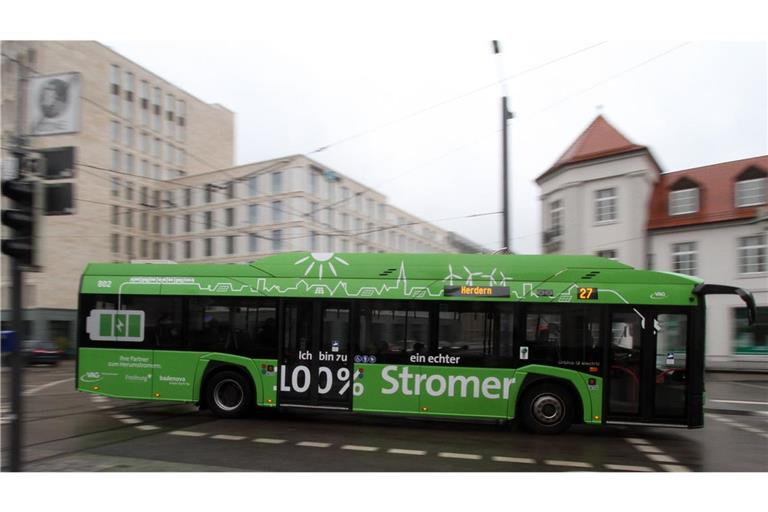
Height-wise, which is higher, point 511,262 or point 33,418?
point 511,262

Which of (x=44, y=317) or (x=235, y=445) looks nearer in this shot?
(x=235, y=445)

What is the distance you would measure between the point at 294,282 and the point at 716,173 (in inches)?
1163

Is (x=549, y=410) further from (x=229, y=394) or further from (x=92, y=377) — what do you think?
(x=92, y=377)

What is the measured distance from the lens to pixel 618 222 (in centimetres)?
2986

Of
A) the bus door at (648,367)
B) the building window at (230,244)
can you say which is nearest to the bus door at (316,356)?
the bus door at (648,367)

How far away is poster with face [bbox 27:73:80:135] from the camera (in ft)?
21.7

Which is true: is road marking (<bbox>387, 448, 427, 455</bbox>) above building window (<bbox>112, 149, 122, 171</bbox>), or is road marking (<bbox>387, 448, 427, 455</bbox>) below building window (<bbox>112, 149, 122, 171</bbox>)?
below

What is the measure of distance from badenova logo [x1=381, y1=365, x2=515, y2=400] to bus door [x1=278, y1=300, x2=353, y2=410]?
856 millimetres

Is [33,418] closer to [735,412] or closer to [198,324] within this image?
[198,324]

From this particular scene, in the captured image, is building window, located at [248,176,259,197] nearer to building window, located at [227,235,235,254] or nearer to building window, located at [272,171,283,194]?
building window, located at [272,171,283,194]

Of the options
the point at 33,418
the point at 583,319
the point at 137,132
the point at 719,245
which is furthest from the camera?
the point at 137,132

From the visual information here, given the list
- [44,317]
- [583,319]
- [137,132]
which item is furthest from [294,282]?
[137,132]

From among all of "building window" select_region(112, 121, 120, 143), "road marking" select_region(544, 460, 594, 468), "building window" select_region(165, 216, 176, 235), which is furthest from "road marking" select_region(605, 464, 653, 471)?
"building window" select_region(165, 216, 176, 235)

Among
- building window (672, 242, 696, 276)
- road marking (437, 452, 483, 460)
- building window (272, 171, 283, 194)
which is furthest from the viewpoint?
building window (272, 171, 283, 194)
